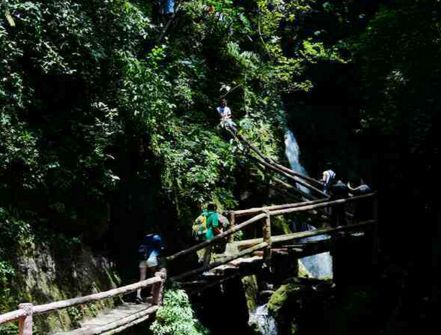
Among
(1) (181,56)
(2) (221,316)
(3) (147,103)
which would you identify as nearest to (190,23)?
(1) (181,56)

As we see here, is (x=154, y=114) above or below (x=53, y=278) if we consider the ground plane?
above

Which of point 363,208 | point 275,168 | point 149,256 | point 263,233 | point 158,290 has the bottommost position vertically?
point 158,290

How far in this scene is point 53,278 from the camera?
8516 millimetres

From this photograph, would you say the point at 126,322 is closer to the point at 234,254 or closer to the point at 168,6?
the point at 234,254

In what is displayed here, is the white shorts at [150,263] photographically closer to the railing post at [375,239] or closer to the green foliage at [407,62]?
the green foliage at [407,62]

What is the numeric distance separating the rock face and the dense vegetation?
0.21 meters

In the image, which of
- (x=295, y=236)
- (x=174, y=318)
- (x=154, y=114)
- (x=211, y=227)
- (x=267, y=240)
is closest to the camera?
(x=174, y=318)

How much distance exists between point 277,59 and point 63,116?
36.2 ft

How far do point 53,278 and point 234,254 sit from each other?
3.88m

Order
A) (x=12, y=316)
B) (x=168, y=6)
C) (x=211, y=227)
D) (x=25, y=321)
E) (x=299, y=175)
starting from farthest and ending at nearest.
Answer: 1. (x=299, y=175)
2. (x=168, y=6)
3. (x=211, y=227)
4. (x=25, y=321)
5. (x=12, y=316)

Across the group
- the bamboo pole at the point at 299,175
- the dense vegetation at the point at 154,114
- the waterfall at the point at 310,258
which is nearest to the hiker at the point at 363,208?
Answer: the dense vegetation at the point at 154,114

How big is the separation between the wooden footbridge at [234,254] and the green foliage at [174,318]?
0.53 ft

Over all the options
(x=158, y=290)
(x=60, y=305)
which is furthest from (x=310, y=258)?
(x=60, y=305)

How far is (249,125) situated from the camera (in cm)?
1609
